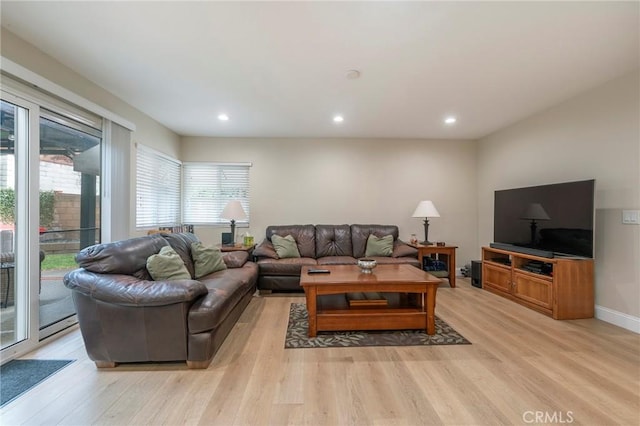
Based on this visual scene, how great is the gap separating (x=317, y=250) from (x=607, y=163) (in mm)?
3694

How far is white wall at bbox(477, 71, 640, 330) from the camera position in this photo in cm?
269

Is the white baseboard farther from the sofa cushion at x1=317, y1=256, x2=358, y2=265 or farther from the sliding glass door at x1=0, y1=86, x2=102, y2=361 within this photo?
the sliding glass door at x1=0, y1=86, x2=102, y2=361

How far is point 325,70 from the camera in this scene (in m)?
2.56

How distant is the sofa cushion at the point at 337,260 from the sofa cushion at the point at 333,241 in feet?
Answer: 0.58

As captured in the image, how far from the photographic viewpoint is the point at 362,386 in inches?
71.1

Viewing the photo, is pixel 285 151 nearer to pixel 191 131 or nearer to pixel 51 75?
pixel 191 131

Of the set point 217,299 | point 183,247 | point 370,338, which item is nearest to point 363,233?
point 370,338

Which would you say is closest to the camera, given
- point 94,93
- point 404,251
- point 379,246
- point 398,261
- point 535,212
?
point 94,93

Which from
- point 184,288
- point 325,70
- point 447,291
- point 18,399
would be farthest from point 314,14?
point 447,291

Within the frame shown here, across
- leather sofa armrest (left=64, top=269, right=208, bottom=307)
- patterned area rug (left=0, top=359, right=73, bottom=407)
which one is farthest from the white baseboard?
patterned area rug (left=0, top=359, right=73, bottom=407)

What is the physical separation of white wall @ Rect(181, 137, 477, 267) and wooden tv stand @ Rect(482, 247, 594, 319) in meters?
1.52

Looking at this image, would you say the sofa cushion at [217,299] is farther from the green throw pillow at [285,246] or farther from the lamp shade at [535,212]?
the lamp shade at [535,212]

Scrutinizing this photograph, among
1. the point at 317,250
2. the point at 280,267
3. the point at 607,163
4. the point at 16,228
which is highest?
the point at 607,163

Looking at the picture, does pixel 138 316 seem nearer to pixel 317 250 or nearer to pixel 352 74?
pixel 352 74
